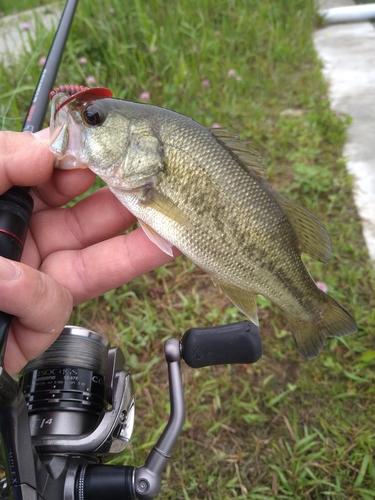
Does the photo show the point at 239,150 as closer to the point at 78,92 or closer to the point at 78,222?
the point at 78,92

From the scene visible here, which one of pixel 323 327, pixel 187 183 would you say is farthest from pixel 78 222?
pixel 323 327

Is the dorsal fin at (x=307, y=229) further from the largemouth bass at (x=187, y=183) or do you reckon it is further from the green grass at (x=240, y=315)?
the green grass at (x=240, y=315)

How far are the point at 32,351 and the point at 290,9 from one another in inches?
212

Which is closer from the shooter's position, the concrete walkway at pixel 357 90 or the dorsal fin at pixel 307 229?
the dorsal fin at pixel 307 229

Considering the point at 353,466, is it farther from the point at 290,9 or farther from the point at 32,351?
the point at 290,9

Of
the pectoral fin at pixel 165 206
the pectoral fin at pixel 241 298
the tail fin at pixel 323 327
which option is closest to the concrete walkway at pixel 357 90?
the tail fin at pixel 323 327

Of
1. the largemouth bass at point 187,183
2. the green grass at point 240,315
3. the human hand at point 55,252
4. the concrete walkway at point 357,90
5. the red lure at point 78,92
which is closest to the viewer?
the human hand at point 55,252

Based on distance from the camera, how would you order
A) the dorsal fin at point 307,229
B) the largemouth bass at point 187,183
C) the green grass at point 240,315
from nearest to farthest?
the largemouth bass at point 187,183 → the dorsal fin at point 307,229 → the green grass at point 240,315

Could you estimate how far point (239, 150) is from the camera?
1757 millimetres

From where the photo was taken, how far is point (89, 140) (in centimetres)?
167

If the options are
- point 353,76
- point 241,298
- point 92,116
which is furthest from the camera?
point 353,76

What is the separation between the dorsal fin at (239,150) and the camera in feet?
5.69

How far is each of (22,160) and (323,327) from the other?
1.42m

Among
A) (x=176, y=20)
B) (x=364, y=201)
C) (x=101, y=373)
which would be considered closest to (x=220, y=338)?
(x=101, y=373)
